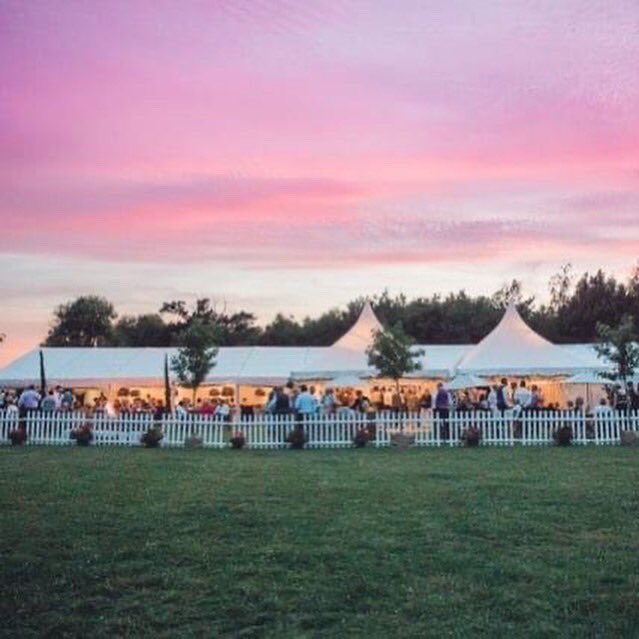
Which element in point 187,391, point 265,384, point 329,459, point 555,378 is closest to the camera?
point 329,459

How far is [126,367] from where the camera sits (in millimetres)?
37719

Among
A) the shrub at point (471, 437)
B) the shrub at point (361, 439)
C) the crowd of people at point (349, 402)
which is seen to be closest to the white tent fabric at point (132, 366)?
the crowd of people at point (349, 402)

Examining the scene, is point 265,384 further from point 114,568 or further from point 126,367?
point 114,568

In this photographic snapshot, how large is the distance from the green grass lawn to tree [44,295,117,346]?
78.8 m

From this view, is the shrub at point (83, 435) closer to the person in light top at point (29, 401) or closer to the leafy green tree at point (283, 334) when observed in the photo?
the person in light top at point (29, 401)

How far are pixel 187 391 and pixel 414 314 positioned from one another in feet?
125

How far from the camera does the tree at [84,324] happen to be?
295 feet

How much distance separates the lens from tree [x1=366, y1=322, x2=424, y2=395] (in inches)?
1230

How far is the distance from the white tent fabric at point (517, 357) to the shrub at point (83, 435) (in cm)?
1313

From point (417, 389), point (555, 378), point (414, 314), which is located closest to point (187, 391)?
point (417, 389)

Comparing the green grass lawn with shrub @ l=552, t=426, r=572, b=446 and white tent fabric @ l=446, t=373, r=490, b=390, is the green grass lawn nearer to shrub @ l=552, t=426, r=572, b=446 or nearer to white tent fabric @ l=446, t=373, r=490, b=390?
shrub @ l=552, t=426, r=572, b=446

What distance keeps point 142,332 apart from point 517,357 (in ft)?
194

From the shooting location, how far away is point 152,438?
23.4m

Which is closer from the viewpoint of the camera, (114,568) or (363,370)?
(114,568)
